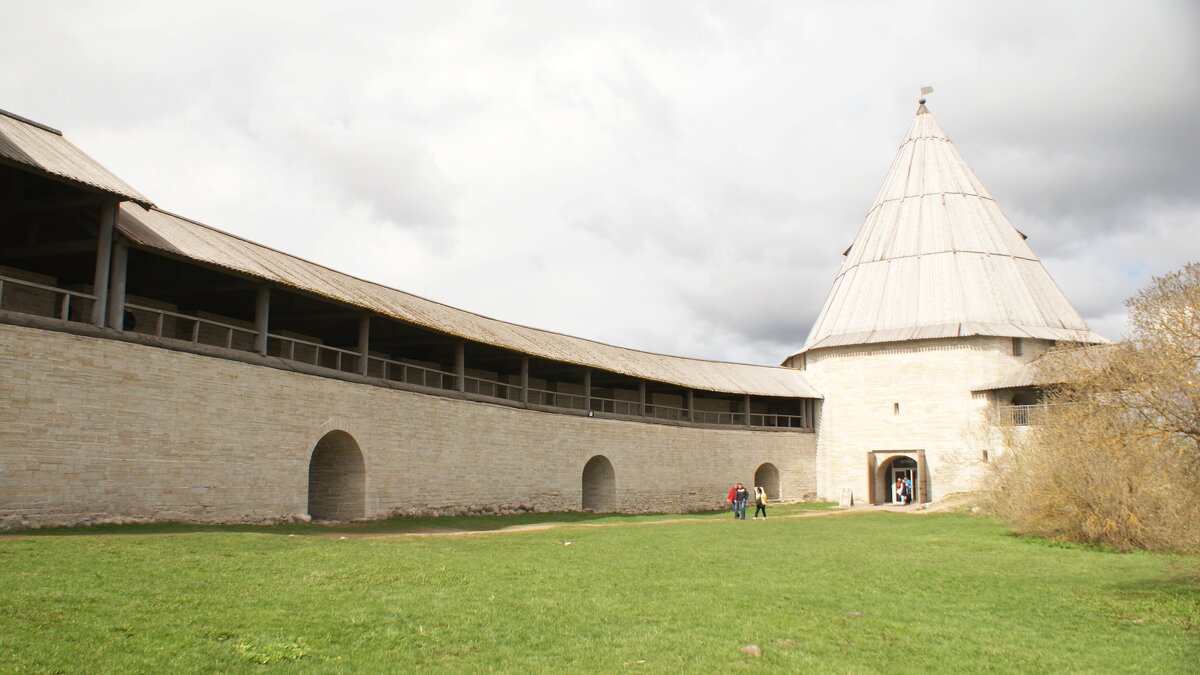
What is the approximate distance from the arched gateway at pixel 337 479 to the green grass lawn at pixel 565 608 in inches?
196

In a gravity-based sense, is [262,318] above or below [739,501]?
above

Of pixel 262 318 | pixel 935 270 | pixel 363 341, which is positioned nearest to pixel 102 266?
pixel 262 318

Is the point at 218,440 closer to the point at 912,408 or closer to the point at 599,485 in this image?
the point at 599,485

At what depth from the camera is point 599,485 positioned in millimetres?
28453

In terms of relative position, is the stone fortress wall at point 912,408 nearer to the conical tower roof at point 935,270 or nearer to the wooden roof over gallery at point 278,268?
the conical tower roof at point 935,270

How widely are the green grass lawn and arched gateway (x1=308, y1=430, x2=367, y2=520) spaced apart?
4.97 m

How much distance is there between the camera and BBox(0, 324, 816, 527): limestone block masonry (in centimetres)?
1251

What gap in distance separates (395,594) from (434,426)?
12130 mm

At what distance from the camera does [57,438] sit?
41.7 ft

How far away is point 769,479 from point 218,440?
25.2 metres

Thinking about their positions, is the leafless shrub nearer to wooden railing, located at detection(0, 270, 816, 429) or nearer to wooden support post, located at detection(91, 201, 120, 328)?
wooden railing, located at detection(0, 270, 816, 429)

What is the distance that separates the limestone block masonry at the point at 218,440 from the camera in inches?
492

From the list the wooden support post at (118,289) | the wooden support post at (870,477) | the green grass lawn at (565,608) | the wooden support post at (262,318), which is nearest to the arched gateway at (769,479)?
the wooden support post at (870,477)

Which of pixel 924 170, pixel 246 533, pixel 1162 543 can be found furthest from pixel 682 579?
pixel 924 170
